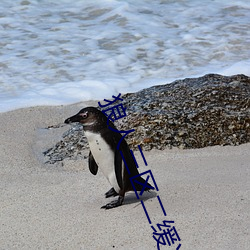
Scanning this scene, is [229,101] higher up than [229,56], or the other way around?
[229,101]

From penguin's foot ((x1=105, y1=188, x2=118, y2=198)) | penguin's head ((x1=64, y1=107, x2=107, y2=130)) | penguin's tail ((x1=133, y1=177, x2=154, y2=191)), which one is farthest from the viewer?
penguin's foot ((x1=105, y1=188, x2=118, y2=198))

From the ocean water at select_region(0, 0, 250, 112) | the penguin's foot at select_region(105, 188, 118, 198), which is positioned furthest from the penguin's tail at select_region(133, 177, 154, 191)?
the ocean water at select_region(0, 0, 250, 112)

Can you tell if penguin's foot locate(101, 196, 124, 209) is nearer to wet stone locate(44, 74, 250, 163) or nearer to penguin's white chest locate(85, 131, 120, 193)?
penguin's white chest locate(85, 131, 120, 193)

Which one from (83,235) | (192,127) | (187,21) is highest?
(83,235)

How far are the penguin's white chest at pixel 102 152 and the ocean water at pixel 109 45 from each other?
9.73 ft

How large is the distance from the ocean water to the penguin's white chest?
2966 mm

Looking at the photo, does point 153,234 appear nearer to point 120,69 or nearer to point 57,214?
point 57,214

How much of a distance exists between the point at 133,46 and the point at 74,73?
1297 millimetres

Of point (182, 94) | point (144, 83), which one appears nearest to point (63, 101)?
point (144, 83)

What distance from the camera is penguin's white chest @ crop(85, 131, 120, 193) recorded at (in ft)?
10.3

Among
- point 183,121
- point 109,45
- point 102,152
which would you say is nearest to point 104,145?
point 102,152

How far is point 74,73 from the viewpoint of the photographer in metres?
7.39

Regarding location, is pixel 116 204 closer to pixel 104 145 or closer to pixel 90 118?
pixel 104 145

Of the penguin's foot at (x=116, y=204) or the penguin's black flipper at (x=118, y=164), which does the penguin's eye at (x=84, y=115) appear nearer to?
the penguin's black flipper at (x=118, y=164)
